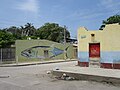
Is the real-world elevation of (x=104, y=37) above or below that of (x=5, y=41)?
below

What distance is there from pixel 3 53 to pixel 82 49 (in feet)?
51.7

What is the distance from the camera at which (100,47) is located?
75.3ft

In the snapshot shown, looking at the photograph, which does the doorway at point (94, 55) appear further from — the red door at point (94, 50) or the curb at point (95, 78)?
the curb at point (95, 78)

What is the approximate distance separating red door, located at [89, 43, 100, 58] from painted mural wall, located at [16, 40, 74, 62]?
17.2 metres

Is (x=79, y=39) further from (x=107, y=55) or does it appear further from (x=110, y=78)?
(x=110, y=78)

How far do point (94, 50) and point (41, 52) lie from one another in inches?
792

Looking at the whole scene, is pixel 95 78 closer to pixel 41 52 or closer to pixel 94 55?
pixel 94 55

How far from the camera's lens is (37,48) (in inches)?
1649

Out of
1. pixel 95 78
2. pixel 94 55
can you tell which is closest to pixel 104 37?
pixel 94 55

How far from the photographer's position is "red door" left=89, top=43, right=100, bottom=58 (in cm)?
2347

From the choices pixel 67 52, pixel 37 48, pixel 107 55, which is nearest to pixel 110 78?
pixel 107 55

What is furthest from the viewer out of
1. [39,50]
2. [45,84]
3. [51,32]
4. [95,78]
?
[51,32]

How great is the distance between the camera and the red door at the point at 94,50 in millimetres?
23469

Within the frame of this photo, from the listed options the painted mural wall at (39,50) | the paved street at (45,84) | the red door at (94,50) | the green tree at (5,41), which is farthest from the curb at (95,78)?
the green tree at (5,41)
